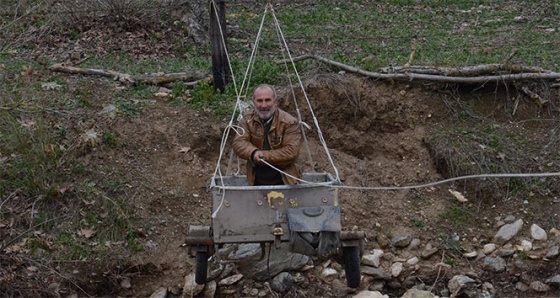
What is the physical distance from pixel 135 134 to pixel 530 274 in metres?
4.32

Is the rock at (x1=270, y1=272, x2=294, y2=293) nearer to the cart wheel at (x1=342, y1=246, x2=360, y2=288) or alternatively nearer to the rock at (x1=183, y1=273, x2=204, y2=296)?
the rock at (x1=183, y1=273, x2=204, y2=296)

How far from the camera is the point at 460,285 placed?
21.9 ft

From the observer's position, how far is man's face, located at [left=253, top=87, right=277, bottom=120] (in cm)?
557

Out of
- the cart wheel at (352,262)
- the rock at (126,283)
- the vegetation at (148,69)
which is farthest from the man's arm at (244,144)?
the rock at (126,283)

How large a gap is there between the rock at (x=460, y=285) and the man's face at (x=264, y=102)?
255 centimetres

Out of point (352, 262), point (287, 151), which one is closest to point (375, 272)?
point (352, 262)

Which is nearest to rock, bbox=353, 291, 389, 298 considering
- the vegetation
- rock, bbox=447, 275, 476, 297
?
rock, bbox=447, 275, 476, 297

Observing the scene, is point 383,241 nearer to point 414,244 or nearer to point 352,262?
point 414,244

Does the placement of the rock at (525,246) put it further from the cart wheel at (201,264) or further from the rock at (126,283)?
the rock at (126,283)

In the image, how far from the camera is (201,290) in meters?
6.51

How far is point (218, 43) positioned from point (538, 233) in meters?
4.13

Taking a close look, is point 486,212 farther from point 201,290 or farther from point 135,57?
point 135,57

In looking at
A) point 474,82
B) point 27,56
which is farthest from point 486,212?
point 27,56

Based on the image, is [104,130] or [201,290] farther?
[104,130]
